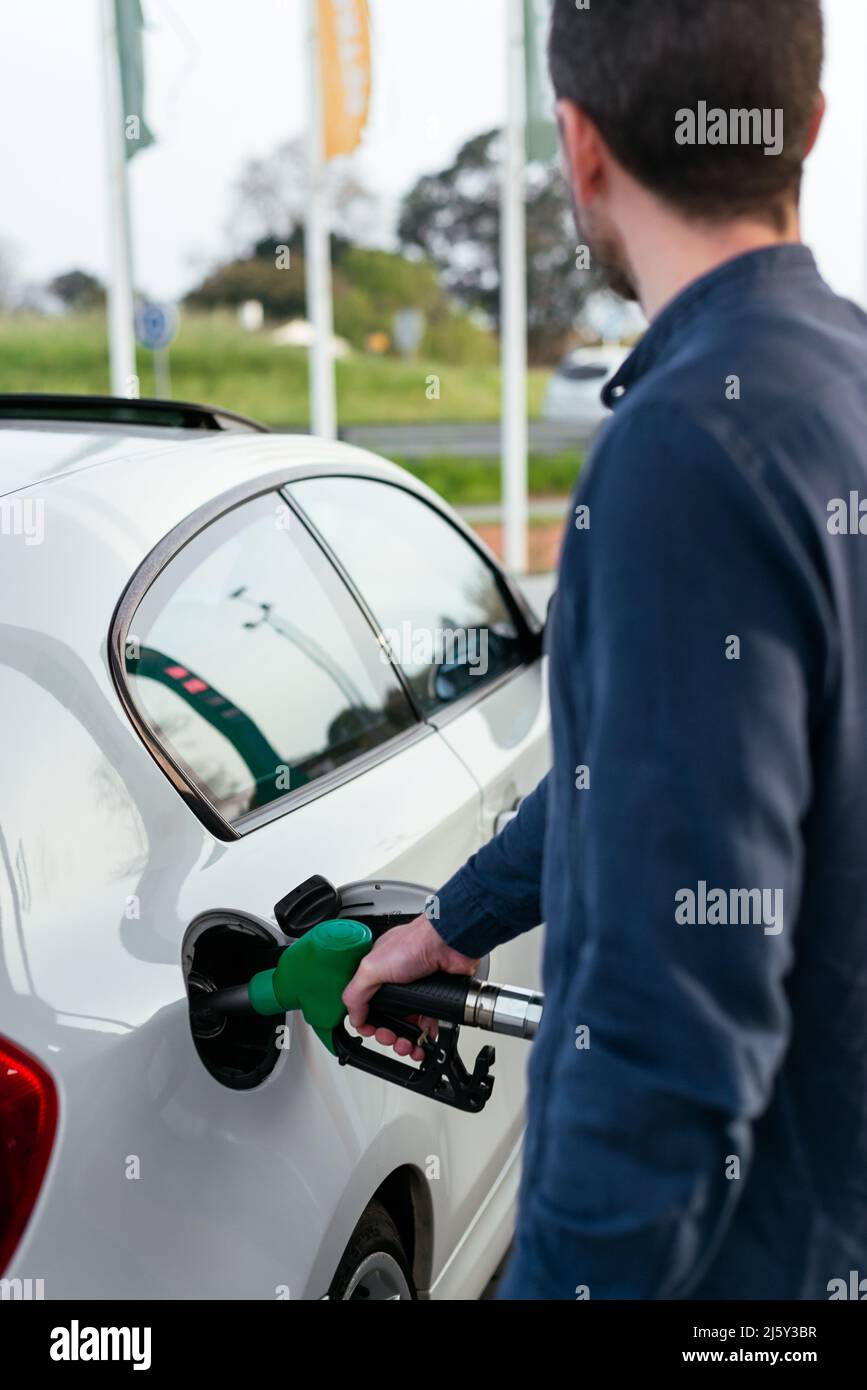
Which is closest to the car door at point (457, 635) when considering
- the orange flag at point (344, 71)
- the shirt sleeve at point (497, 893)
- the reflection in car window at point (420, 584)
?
the reflection in car window at point (420, 584)

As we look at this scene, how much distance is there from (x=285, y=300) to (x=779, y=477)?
3870cm

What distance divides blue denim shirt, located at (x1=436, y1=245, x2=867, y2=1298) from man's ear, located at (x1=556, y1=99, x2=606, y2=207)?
16 cm

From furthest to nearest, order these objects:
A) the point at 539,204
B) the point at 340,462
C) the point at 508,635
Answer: the point at 539,204, the point at 508,635, the point at 340,462

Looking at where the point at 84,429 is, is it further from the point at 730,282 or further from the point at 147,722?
the point at 730,282

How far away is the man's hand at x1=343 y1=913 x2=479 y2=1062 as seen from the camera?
5.38ft

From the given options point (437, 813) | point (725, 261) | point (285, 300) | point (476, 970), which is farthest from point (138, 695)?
point (285, 300)

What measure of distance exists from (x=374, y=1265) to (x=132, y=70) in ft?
34.3

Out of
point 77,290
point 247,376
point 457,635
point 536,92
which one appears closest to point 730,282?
point 457,635

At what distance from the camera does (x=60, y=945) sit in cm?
151

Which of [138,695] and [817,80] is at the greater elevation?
[817,80]

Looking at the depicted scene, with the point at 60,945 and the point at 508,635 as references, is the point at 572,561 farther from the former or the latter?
the point at 508,635

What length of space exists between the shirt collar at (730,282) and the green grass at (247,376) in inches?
1142

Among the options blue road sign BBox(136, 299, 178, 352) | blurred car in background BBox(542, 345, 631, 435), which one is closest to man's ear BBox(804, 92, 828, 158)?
blue road sign BBox(136, 299, 178, 352)

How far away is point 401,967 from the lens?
165cm
